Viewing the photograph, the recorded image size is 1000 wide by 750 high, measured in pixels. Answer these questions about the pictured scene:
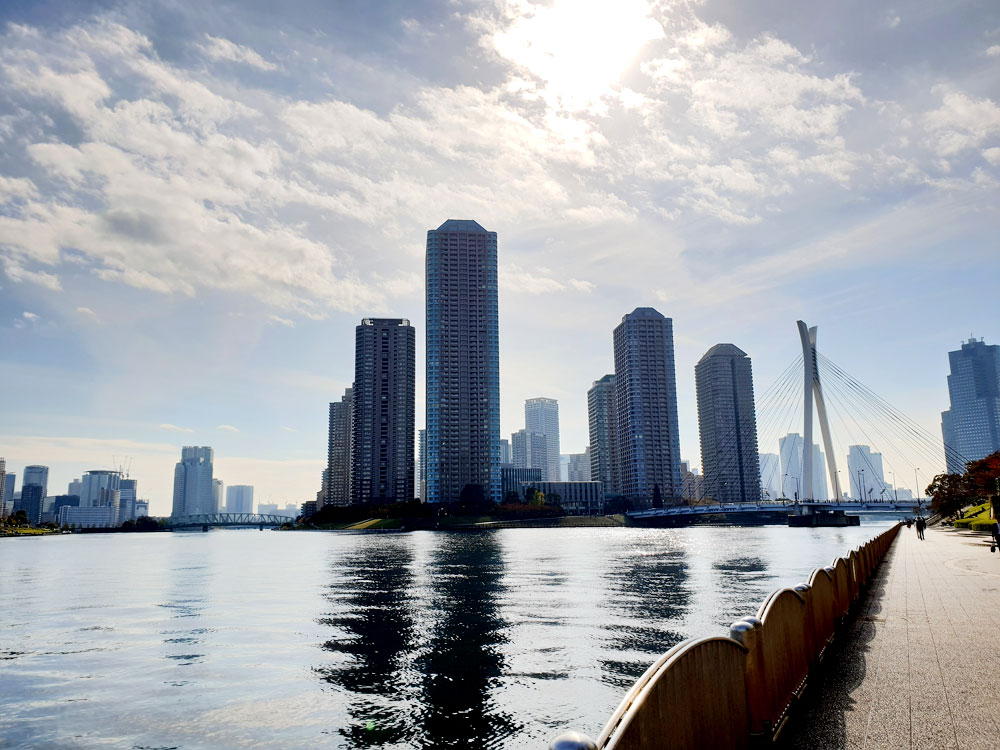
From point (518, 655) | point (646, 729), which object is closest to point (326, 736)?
point (518, 655)

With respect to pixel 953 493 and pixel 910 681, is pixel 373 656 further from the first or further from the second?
pixel 953 493

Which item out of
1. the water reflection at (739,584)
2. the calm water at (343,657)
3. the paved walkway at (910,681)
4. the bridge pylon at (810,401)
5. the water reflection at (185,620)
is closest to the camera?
the paved walkway at (910,681)

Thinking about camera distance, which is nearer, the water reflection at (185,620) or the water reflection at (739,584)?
the water reflection at (185,620)

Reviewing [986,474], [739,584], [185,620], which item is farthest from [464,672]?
[986,474]

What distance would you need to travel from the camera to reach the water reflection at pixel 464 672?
15.5m

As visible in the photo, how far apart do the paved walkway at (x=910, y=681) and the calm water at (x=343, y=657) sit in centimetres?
560

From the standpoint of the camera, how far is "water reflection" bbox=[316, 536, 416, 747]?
1623 centimetres

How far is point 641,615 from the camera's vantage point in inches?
1230

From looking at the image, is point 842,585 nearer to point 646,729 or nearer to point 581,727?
point 581,727

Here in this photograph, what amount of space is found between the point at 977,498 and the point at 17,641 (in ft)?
450

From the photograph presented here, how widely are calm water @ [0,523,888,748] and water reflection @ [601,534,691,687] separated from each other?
14cm

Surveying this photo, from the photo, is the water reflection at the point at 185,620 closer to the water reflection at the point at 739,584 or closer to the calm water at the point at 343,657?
the calm water at the point at 343,657

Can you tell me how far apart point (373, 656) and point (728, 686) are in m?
18.6

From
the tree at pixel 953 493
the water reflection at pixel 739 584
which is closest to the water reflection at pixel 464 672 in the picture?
the water reflection at pixel 739 584
